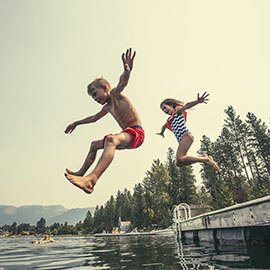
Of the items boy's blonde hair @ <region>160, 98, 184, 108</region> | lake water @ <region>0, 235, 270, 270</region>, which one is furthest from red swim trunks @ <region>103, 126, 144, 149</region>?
boy's blonde hair @ <region>160, 98, 184, 108</region>

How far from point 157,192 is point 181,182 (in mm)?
7828

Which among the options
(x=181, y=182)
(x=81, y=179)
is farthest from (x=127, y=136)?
(x=181, y=182)

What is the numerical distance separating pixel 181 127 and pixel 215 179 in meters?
38.5

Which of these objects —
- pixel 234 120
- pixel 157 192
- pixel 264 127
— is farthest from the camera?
pixel 157 192

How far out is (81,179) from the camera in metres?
2.59

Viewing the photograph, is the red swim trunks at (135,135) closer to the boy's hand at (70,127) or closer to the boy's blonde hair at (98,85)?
the boy's blonde hair at (98,85)

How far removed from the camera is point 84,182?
101 inches

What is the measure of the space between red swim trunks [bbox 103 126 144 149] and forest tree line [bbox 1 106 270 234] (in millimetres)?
28012

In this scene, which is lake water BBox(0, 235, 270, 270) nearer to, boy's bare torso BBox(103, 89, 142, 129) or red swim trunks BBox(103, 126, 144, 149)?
red swim trunks BBox(103, 126, 144, 149)

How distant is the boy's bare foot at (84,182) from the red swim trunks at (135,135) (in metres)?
0.70

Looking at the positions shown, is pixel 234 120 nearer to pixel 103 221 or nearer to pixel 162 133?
pixel 162 133

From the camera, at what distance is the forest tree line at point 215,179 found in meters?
37.2

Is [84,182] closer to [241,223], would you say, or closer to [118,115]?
[118,115]

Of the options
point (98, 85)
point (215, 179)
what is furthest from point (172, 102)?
point (215, 179)
